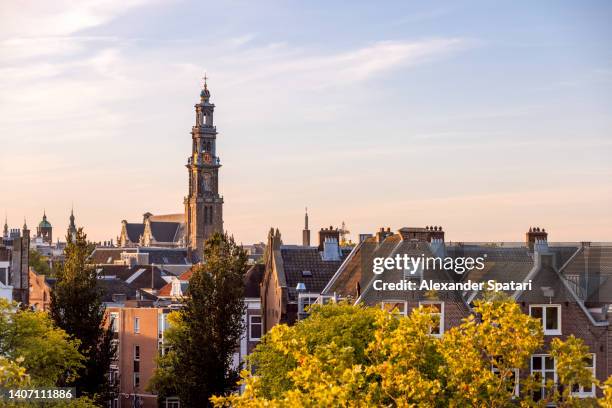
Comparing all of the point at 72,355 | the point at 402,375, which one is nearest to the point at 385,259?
the point at 72,355

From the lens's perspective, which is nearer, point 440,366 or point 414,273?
point 440,366

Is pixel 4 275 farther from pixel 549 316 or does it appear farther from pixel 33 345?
pixel 549 316

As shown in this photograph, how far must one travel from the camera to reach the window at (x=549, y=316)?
2594 inches

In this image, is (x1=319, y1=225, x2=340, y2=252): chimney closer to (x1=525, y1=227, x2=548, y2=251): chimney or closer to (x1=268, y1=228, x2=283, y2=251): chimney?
(x1=268, y1=228, x2=283, y2=251): chimney

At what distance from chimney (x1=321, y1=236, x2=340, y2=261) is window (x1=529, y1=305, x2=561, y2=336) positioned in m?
20.5

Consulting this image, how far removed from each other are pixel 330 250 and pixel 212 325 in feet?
36.2

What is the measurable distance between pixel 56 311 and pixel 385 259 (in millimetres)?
22312

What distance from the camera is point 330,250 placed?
84500 millimetres

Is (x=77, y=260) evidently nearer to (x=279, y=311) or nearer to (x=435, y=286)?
(x=279, y=311)

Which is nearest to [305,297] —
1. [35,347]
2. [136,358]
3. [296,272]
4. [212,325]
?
[296,272]

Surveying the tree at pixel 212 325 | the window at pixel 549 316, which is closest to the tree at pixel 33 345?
the tree at pixel 212 325

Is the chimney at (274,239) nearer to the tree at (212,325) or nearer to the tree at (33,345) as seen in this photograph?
the tree at (212,325)

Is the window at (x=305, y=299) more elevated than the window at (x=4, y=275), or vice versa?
the window at (x=4, y=275)

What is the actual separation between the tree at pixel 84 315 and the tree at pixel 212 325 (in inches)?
176
